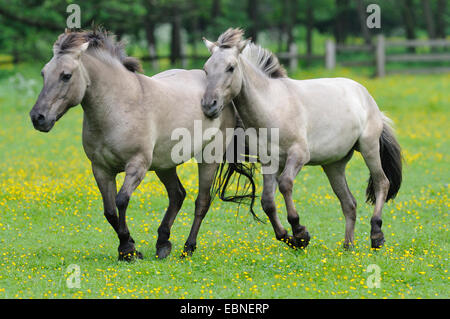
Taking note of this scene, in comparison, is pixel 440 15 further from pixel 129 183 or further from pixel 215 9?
pixel 129 183

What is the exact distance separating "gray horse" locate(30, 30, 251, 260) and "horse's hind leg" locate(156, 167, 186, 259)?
0.16 meters

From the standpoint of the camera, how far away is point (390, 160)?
897 cm

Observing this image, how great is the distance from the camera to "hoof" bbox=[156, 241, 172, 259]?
7.98 m

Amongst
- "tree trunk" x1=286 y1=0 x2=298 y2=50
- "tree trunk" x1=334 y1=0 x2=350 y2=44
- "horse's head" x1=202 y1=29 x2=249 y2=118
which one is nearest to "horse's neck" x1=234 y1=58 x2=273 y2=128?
"horse's head" x1=202 y1=29 x2=249 y2=118

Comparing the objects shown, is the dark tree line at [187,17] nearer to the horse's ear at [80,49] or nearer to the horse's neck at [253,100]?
the horse's neck at [253,100]

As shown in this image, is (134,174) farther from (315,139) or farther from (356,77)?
(356,77)

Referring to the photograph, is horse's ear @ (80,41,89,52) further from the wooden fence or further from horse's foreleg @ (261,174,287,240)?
the wooden fence

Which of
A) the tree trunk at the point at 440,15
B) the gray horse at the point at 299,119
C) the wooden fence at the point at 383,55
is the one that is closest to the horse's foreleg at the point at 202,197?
the gray horse at the point at 299,119

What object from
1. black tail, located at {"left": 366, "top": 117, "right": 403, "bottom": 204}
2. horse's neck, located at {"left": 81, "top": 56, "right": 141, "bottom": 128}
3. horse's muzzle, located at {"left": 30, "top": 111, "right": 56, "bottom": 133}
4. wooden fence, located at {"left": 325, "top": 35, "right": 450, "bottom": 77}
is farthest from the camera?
wooden fence, located at {"left": 325, "top": 35, "right": 450, "bottom": 77}

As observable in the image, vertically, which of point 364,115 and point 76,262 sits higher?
point 364,115

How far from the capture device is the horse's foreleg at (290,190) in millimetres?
7405

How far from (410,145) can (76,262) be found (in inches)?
467

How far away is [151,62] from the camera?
34531 millimetres

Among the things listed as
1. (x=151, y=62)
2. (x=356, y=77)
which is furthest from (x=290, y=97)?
(x=151, y=62)
